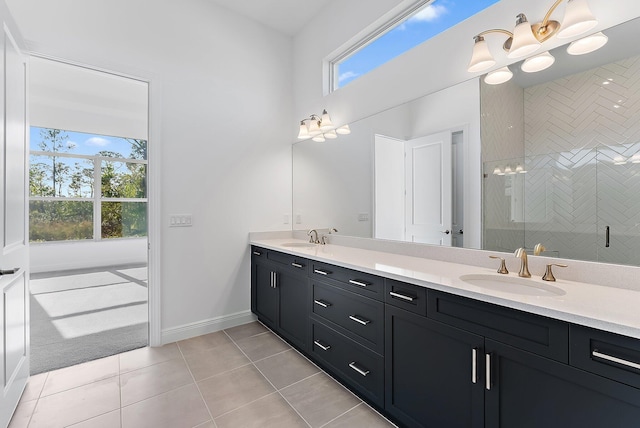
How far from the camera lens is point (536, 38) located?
4.97 ft

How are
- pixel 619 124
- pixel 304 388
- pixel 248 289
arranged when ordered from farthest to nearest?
pixel 248 289 → pixel 304 388 → pixel 619 124

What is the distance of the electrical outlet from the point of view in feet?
8.86

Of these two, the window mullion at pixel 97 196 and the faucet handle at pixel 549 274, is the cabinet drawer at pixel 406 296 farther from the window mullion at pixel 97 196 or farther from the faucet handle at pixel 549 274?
the window mullion at pixel 97 196

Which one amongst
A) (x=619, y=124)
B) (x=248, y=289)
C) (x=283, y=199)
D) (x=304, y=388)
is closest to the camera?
(x=619, y=124)

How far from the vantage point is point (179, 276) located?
275 centimetres

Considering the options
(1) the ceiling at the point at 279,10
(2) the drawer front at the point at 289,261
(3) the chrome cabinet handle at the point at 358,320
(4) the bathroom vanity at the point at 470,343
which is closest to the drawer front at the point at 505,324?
(4) the bathroom vanity at the point at 470,343

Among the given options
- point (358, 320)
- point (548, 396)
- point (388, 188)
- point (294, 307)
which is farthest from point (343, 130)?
point (548, 396)

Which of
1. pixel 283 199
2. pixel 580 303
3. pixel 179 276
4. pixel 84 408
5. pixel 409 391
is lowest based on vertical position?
pixel 84 408

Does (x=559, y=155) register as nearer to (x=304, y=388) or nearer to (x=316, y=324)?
(x=316, y=324)

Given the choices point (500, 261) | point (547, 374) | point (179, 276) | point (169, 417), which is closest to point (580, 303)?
point (547, 374)

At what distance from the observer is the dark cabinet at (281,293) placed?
235 cm

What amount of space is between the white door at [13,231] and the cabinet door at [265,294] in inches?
66.3

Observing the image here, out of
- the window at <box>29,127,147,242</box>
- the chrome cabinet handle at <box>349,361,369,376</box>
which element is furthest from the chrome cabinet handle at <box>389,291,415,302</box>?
the window at <box>29,127,147,242</box>

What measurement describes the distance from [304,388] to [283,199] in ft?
6.47
